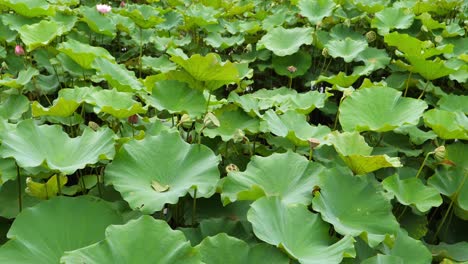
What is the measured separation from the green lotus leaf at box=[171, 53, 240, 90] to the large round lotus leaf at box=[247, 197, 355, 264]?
0.49 m

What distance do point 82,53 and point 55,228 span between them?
2.75 ft

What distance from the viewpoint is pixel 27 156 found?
1179mm

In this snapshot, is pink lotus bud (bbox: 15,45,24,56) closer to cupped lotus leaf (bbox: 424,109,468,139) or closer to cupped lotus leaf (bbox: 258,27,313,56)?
cupped lotus leaf (bbox: 258,27,313,56)

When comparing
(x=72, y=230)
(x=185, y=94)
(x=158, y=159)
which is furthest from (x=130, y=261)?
(x=185, y=94)

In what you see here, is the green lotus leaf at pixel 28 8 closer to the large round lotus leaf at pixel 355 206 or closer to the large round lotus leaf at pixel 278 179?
the large round lotus leaf at pixel 278 179

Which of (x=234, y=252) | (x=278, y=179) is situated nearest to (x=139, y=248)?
(x=234, y=252)

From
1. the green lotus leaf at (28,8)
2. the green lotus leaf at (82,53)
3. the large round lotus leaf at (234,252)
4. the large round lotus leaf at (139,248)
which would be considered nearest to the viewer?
the large round lotus leaf at (139,248)

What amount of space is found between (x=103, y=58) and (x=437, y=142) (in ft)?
3.66

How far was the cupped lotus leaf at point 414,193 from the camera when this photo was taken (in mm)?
1323

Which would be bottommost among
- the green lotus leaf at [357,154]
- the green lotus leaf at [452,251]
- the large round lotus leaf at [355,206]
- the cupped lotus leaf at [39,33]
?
the green lotus leaf at [452,251]

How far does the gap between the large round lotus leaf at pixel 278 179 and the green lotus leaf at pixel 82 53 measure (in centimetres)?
78

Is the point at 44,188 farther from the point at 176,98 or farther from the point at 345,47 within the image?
the point at 345,47

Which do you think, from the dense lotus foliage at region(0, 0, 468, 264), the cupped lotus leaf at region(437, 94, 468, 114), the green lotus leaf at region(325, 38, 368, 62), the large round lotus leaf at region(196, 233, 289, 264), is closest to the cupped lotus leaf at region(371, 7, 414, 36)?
the dense lotus foliage at region(0, 0, 468, 264)

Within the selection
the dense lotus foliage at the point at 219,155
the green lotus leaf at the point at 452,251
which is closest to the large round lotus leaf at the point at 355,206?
the dense lotus foliage at the point at 219,155
